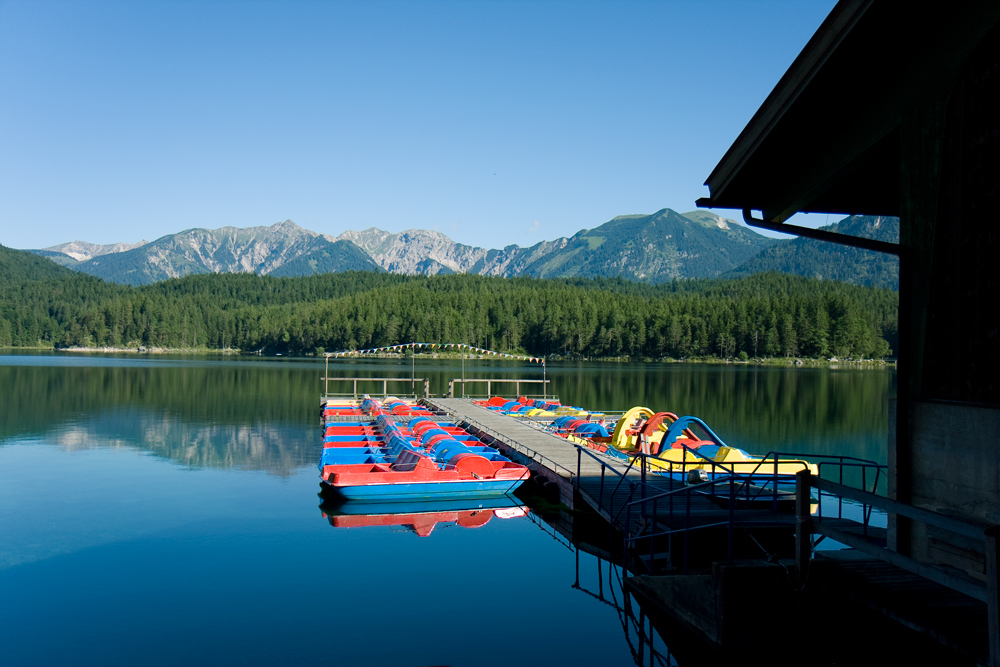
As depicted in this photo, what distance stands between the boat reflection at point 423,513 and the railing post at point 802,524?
1303 centimetres

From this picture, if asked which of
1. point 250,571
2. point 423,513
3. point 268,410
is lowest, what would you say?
point 250,571

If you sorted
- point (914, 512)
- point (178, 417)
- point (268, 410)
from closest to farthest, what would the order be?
point (914, 512)
point (178, 417)
point (268, 410)

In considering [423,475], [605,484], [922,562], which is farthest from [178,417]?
[922,562]

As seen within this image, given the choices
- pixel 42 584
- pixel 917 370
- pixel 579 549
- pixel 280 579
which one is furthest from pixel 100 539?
pixel 917 370

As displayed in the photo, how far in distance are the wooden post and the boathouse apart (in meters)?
1.68

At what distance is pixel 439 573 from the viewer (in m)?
16.4

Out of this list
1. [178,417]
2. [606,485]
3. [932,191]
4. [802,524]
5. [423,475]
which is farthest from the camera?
[178,417]

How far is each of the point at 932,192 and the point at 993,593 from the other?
4.46m

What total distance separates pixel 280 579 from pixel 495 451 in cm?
1332

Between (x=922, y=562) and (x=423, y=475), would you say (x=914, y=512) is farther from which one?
(x=423, y=475)

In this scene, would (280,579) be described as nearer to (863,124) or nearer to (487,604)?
(487,604)

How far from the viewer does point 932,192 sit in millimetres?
8211

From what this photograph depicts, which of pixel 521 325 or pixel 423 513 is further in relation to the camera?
pixel 521 325

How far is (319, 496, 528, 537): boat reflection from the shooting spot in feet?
68.9
